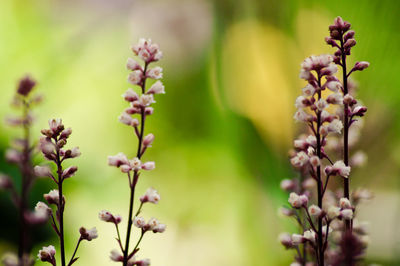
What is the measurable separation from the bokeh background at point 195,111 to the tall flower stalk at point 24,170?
2.57 feet

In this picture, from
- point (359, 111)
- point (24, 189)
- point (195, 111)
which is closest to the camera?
point (24, 189)

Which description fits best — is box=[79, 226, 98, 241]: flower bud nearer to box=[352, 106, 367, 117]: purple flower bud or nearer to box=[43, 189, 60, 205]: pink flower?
box=[43, 189, 60, 205]: pink flower

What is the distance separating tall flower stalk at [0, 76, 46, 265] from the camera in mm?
280

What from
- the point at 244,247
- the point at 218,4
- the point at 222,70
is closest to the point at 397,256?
the point at 244,247

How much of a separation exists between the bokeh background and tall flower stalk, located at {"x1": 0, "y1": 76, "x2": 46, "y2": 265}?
2.57ft

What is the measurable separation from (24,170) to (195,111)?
40.4 inches

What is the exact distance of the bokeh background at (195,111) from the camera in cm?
110

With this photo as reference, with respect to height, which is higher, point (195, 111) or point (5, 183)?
point (195, 111)

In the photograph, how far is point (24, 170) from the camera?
29 centimetres

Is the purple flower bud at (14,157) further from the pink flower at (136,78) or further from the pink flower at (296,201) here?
the pink flower at (296,201)

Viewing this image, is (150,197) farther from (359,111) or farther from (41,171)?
(359,111)

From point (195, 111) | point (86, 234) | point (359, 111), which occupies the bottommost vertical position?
point (86, 234)

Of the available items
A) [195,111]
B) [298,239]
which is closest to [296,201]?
[298,239]

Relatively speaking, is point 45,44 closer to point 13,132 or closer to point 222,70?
point 13,132
